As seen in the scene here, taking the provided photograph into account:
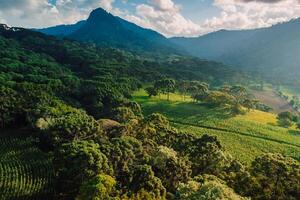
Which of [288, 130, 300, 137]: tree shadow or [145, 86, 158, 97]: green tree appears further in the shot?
[145, 86, 158, 97]: green tree

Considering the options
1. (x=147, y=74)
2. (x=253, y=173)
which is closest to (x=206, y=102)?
(x=147, y=74)

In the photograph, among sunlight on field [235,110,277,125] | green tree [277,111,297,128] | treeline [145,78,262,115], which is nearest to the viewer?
sunlight on field [235,110,277,125]

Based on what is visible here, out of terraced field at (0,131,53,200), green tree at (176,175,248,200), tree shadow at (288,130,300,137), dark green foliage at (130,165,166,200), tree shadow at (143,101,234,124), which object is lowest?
tree shadow at (288,130,300,137)

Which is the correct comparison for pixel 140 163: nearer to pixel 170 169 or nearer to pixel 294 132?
pixel 170 169

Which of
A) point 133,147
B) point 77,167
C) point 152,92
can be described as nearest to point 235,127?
point 152,92

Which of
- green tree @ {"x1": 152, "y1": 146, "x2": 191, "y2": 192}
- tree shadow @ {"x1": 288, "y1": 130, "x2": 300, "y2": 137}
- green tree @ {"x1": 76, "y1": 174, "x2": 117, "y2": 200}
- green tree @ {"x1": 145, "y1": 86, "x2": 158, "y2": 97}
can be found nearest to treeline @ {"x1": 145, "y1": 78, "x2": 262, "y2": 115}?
green tree @ {"x1": 145, "y1": 86, "x2": 158, "y2": 97}

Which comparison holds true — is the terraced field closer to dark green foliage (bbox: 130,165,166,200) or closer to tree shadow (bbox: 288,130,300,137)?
dark green foliage (bbox: 130,165,166,200)
